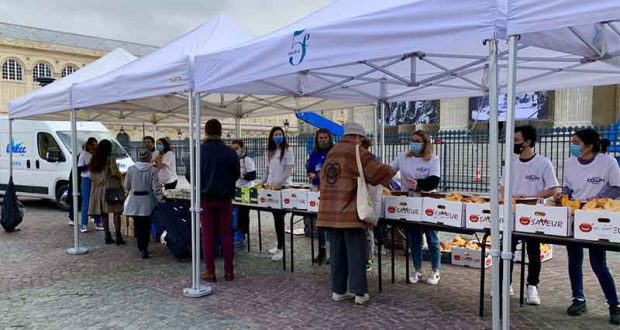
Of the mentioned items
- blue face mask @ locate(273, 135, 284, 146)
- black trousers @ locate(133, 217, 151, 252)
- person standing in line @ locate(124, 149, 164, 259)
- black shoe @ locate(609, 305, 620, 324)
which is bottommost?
black shoe @ locate(609, 305, 620, 324)

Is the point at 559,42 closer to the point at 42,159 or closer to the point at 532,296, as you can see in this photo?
the point at 532,296

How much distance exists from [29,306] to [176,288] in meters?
1.47

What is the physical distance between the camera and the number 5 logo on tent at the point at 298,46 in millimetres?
4004

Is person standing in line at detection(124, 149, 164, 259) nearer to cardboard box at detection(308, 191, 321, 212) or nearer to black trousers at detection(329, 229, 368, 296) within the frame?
cardboard box at detection(308, 191, 321, 212)

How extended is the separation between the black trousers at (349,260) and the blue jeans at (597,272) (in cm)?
185

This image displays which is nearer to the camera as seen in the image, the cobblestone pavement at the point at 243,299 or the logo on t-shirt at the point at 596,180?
the logo on t-shirt at the point at 596,180

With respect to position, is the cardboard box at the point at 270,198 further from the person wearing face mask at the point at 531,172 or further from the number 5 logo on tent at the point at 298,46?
the person wearing face mask at the point at 531,172

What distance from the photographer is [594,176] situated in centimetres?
434

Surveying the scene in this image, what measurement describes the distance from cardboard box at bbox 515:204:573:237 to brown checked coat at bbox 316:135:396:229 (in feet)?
3.87

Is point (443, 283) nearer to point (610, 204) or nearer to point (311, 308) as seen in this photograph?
point (311, 308)

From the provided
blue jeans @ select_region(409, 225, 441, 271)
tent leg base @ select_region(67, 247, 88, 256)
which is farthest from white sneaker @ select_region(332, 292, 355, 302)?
tent leg base @ select_region(67, 247, 88, 256)

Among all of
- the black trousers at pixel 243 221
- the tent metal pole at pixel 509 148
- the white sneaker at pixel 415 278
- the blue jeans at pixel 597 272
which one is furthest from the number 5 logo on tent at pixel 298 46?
the black trousers at pixel 243 221

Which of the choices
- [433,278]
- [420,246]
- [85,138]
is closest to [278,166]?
[420,246]

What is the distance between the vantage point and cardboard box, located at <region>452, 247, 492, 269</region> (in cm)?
631
